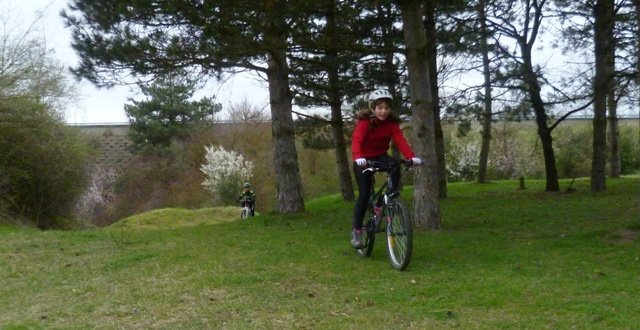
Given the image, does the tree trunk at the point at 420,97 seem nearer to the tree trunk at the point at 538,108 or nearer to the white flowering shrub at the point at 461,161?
the tree trunk at the point at 538,108

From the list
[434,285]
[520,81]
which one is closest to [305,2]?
[434,285]

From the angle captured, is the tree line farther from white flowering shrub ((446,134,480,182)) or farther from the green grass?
white flowering shrub ((446,134,480,182))

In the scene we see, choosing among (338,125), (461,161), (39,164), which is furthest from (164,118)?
(338,125)

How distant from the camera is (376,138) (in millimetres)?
7367

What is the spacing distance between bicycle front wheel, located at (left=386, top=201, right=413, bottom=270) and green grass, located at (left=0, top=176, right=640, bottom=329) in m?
0.17

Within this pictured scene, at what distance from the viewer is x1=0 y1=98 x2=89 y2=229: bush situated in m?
17.8

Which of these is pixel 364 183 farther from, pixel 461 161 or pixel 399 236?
pixel 461 161

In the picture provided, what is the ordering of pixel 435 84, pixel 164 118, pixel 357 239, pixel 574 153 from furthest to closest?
1. pixel 164 118
2. pixel 574 153
3. pixel 435 84
4. pixel 357 239

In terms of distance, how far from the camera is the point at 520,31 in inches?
757

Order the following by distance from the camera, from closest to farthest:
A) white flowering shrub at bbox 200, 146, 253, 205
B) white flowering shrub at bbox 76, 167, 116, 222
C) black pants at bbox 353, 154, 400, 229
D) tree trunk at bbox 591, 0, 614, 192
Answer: black pants at bbox 353, 154, 400, 229 → tree trunk at bbox 591, 0, 614, 192 → white flowering shrub at bbox 200, 146, 253, 205 → white flowering shrub at bbox 76, 167, 116, 222

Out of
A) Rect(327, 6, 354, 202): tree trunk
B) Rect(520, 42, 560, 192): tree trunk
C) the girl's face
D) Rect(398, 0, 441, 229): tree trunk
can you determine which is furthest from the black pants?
Rect(520, 42, 560, 192): tree trunk

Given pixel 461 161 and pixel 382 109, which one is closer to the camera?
pixel 382 109

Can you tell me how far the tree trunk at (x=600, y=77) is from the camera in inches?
553

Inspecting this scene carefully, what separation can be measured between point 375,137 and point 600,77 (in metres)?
10.2
